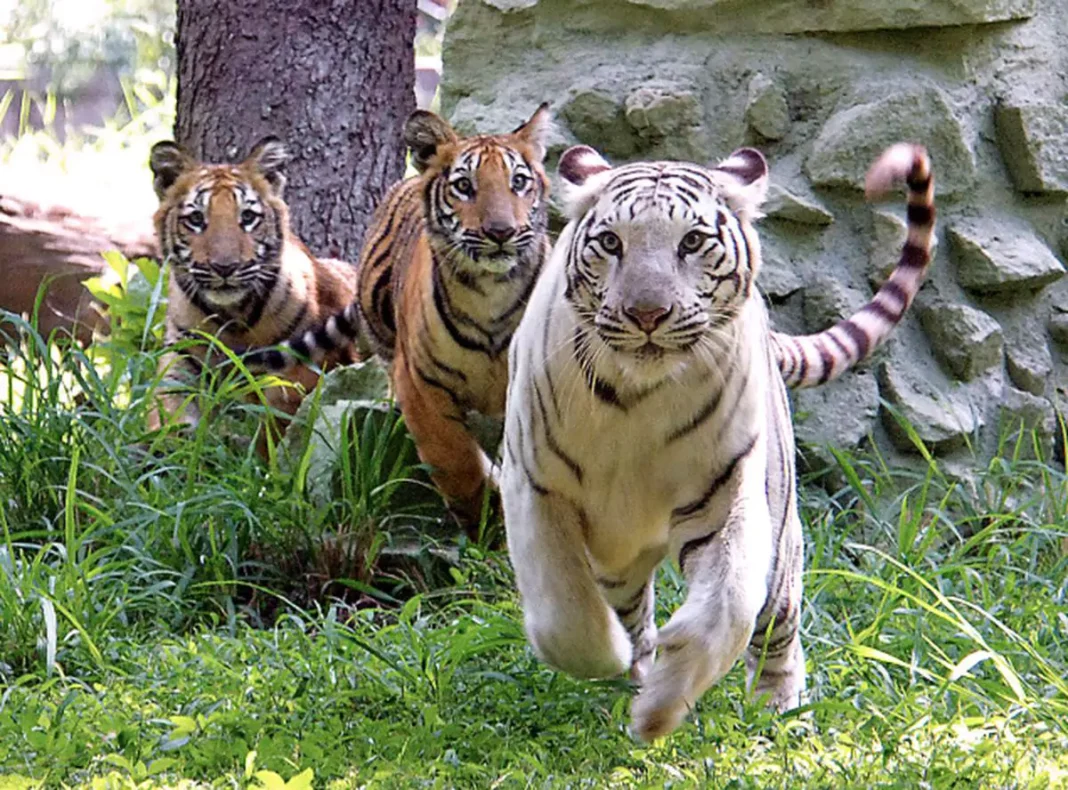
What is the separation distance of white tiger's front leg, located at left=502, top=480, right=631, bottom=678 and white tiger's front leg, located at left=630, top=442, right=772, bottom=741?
20 centimetres

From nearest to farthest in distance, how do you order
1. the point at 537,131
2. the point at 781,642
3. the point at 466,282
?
the point at 781,642 < the point at 466,282 < the point at 537,131

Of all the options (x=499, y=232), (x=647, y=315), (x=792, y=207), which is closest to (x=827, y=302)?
(x=792, y=207)

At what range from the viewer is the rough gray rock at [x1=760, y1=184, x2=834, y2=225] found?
5.49 m

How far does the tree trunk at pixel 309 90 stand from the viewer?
261 inches

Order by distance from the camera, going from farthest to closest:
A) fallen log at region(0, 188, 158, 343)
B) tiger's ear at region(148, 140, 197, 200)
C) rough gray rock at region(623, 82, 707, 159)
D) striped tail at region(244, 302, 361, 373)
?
fallen log at region(0, 188, 158, 343) < tiger's ear at region(148, 140, 197, 200) < striped tail at region(244, 302, 361, 373) < rough gray rock at region(623, 82, 707, 159)

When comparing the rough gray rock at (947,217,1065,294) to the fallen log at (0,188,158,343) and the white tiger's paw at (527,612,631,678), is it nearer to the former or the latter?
the white tiger's paw at (527,612,631,678)

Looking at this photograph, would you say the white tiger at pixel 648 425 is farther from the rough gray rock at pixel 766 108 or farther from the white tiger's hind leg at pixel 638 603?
the rough gray rock at pixel 766 108

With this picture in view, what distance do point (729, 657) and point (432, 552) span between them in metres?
1.95

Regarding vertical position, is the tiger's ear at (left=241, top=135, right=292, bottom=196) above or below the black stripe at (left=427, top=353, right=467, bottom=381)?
above

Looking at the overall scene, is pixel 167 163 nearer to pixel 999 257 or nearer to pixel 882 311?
pixel 882 311

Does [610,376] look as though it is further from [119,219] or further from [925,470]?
[119,219]

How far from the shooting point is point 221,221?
599 cm

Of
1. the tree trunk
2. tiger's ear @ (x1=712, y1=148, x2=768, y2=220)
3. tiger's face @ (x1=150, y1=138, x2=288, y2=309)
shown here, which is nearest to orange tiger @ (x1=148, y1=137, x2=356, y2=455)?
tiger's face @ (x1=150, y1=138, x2=288, y2=309)

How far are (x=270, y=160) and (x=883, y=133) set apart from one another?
2.29 m
